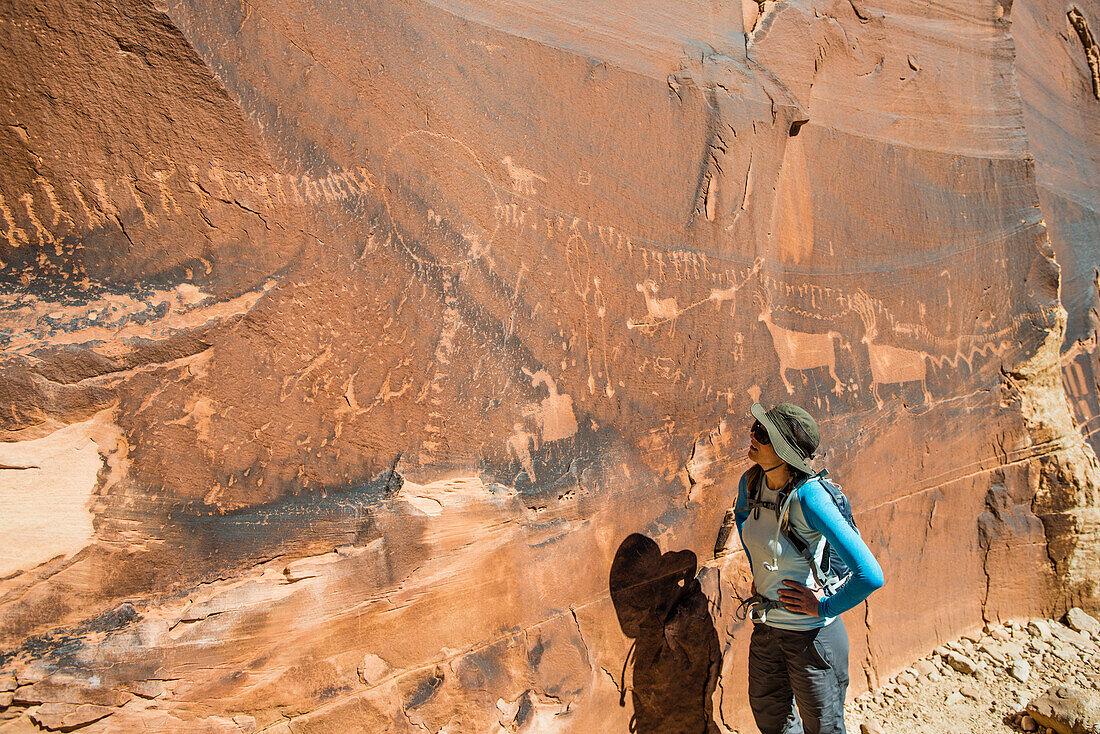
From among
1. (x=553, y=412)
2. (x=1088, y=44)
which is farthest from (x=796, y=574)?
(x=1088, y=44)

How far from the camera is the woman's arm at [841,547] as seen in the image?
4.91 ft

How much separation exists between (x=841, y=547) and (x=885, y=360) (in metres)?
1.40

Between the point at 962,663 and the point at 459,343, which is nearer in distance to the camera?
the point at 459,343

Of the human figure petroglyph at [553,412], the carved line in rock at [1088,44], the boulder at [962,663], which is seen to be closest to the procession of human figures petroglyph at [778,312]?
the human figure petroglyph at [553,412]

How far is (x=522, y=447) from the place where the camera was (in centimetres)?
183

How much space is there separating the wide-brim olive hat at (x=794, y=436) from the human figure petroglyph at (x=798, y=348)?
76cm

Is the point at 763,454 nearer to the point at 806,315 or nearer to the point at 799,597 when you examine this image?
the point at 799,597

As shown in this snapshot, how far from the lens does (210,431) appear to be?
56.2 inches

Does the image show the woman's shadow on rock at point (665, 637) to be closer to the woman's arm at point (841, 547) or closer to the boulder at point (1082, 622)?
the woman's arm at point (841, 547)

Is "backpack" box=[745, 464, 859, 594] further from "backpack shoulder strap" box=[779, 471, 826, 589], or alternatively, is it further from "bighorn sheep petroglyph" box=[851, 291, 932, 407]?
"bighorn sheep petroglyph" box=[851, 291, 932, 407]

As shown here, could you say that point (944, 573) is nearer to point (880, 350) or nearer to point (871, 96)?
point (880, 350)

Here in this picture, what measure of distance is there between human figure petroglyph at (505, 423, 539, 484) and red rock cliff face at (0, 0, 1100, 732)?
1cm

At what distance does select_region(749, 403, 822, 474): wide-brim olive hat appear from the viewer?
158 centimetres

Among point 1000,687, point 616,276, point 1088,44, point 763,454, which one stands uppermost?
point 1088,44
